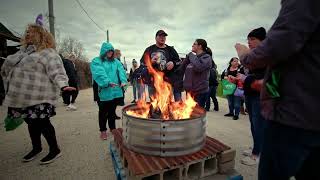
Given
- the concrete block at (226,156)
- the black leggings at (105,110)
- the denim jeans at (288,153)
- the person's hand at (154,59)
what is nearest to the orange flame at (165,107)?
the concrete block at (226,156)

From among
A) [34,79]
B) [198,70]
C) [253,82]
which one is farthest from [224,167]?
[34,79]

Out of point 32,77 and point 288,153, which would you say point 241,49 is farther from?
point 32,77

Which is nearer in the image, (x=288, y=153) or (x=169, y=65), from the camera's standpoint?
(x=288, y=153)

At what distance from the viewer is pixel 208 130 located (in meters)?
5.39

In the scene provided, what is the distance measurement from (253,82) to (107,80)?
2.91 m

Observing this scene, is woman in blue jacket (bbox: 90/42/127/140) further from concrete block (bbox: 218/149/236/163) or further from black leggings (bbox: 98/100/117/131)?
concrete block (bbox: 218/149/236/163)

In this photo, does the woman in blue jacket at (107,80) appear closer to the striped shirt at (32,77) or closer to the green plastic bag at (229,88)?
the striped shirt at (32,77)

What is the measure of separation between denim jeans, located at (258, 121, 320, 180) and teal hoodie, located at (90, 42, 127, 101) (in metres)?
3.23

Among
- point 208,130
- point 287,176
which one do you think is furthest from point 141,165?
point 208,130

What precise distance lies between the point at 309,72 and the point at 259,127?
1.97 m

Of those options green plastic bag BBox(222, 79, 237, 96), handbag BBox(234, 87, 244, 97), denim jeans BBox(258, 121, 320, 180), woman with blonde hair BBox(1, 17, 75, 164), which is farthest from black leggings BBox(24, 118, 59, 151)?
green plastic bag BBox(222, 79, 237, 96)

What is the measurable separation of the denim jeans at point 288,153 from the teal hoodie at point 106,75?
3.23 metres

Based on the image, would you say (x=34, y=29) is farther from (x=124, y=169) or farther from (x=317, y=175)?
(x=317, y=175)

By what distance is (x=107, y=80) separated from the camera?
429cm
